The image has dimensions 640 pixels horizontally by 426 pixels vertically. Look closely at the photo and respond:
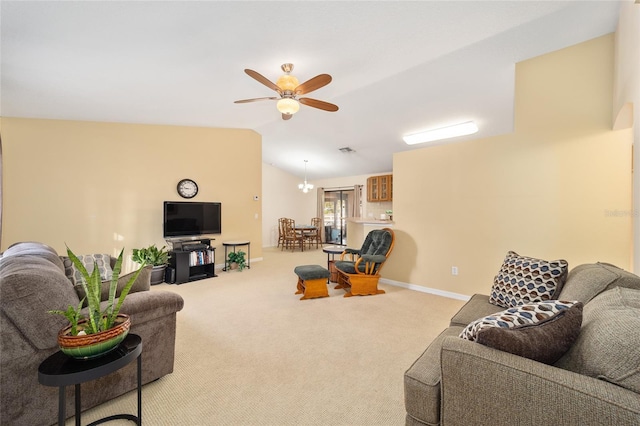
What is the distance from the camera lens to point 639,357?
0.85 m

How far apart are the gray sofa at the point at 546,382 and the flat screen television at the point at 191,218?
4891 millimetres

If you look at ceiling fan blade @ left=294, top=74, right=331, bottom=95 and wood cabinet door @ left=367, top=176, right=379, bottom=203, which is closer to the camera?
ceiling fan blade @ left=294, top=74, right=331, bottom=95

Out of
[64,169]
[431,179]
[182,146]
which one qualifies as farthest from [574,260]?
[64,169]

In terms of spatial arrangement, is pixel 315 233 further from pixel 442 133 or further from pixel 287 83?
pixel 287 83

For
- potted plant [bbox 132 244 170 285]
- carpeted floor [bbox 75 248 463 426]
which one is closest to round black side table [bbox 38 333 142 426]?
carpeted floor [bbox 75 248 463 426]

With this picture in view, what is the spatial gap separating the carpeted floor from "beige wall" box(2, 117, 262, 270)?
6.65 ft

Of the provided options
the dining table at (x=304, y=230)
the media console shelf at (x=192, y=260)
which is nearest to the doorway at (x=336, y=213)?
the dining table at (x=304, y=230)

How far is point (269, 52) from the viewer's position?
9.57 feet

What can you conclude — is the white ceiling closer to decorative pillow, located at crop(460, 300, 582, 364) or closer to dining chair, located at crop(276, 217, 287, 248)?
decorative pillow, located at crop(460, 300, 582, 364)

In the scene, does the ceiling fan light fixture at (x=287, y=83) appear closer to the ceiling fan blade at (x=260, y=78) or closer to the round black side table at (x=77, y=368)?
the ceiling fan blade at (x=260, y=78)

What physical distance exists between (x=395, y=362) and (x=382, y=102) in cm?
383

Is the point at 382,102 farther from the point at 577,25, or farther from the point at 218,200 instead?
the point at 218,200

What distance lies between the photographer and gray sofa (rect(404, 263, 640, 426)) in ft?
2.75

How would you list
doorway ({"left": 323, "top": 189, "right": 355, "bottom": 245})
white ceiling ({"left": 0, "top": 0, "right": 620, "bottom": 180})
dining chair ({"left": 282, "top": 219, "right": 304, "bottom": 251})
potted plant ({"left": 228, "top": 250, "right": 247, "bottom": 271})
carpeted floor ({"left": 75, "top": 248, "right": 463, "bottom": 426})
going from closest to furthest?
carpeted floor ({"left": 75, "top": 248, "right": 463, "bottom": 426})
white ceiling ({"left": 0, "top": 0, "right": 620, "bottom": 180})
potted plant ({"left": 228, "top": 250, "right": 247, "bottom": 271})
dining chair ({"left": 282, "top": 219, "right": 304, "bottom": 251})
doorway ({"left": 323, "top": 189, "right": 355, "bottom": 245})
